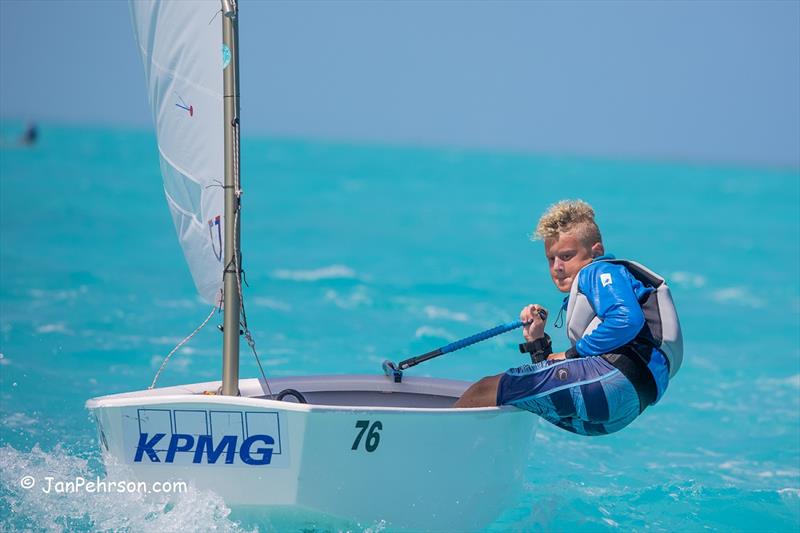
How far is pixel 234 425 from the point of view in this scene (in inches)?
134

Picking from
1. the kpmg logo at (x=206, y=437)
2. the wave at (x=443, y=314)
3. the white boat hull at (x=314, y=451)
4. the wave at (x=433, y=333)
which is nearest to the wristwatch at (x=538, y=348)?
the white boat hull at (x=314, y=451)

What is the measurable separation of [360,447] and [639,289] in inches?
46.3

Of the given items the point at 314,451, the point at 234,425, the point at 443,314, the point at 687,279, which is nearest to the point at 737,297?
the point at 687,279

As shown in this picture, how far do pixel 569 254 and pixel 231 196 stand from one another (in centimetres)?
131

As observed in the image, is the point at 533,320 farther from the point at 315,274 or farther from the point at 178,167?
the point at 315,274

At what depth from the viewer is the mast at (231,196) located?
3.66 m

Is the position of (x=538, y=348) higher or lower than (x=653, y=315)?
lower

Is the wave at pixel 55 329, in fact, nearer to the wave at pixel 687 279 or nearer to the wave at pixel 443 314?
the wave at pixel 443 314

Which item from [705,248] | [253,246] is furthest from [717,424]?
[705,248]

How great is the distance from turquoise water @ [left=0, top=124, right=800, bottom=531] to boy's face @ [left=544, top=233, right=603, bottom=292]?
1359 millimetres

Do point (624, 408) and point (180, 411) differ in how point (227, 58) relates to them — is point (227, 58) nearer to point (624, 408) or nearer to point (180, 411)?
point (180, 411)

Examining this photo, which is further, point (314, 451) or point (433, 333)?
point (433, 333)

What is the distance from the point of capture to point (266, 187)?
27.4 m

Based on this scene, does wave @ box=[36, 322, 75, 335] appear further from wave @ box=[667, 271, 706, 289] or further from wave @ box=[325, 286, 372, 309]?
wave @ box=[667, 271, 706, 289]
